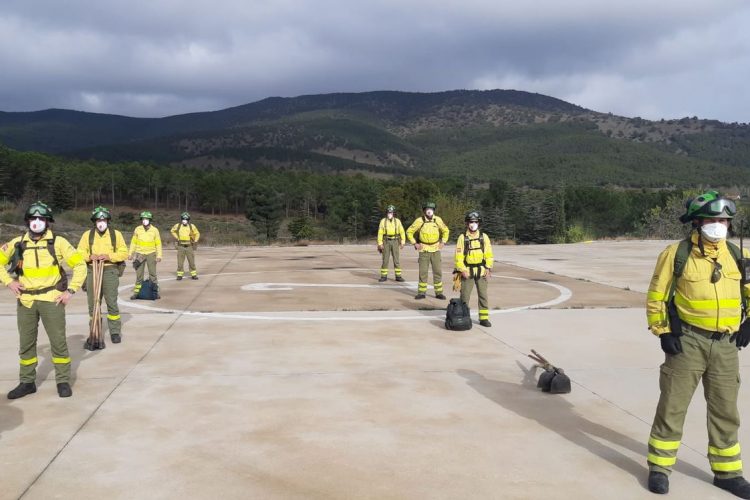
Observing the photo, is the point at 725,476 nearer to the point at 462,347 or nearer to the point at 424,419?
the point at 424,419

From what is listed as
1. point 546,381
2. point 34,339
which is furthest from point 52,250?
point 546,381

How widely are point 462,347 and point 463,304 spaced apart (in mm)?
1414

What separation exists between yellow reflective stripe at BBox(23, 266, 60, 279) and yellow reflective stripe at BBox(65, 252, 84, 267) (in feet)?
0.66

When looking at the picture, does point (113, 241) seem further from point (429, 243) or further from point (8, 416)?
point (429, 243)

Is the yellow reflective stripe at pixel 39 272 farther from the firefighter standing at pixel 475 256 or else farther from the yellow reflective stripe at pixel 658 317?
the firefighter standing at pixel 475 256

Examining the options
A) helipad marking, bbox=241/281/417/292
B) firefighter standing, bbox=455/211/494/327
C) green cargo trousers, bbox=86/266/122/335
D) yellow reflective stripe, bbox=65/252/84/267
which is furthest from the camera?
helipad marking, bbox=241/281/417/292

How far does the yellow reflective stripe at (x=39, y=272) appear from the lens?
6.43 metres

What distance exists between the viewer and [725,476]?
427cm

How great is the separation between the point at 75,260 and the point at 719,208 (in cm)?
654

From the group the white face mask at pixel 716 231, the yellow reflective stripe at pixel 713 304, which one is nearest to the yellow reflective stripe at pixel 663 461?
the yellow reflective stripe at pixel 713 304

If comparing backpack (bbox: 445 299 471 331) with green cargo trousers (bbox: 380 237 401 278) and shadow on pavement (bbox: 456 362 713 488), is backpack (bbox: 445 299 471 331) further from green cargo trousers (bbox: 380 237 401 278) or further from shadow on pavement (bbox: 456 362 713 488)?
green cargo trousers (bbox: 380 237 401 278)

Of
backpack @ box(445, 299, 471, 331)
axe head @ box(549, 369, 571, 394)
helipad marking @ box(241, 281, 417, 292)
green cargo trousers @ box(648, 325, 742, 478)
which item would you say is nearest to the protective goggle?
green cargo trousers @ box(648, 325, 742, 478)

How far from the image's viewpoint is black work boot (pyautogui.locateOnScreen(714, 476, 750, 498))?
416 centimetres

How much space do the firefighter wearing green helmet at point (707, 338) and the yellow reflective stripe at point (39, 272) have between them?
20.3 ft
